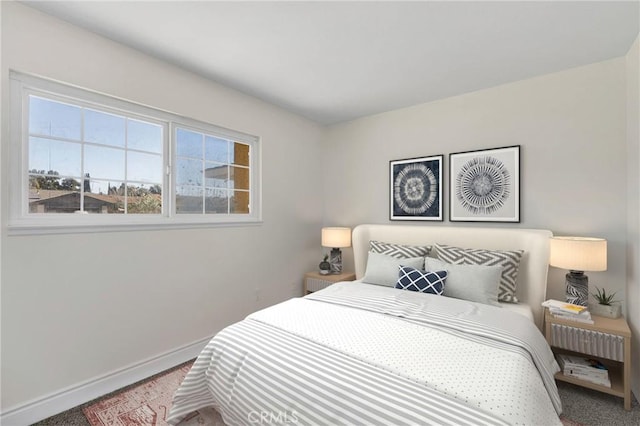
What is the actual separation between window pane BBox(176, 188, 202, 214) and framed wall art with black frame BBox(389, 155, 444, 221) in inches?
82.3

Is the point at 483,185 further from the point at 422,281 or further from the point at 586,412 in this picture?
the point at 586,412

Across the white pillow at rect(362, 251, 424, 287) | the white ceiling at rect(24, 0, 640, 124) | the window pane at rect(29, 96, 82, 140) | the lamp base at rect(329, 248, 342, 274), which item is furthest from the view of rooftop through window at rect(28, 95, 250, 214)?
the white pillow at rect(362, 251, 424, 287)

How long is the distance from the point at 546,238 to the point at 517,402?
174cm

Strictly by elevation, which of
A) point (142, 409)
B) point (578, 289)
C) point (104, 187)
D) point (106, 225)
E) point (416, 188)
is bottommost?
point (142, 409)

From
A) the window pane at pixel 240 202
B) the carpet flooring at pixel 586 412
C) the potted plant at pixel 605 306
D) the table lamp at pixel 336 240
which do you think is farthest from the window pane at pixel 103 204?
the potted plant at pixel 605 306

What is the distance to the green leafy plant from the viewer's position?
7.13 ft

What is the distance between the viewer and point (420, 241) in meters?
2.98

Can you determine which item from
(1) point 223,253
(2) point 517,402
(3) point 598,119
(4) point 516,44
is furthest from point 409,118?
(2) point 517,402

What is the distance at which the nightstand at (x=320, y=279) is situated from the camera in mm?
3309

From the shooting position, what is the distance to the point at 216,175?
280cm

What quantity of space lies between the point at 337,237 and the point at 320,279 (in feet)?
1.75

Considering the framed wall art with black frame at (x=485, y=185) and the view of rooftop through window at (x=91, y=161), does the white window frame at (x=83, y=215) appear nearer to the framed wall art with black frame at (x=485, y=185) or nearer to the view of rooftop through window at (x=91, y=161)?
the view of rooftop through window at (x=91, y=161)

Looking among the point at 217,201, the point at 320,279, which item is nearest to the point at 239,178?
the point at 217,201

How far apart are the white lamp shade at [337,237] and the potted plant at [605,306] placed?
218 centimetres
